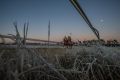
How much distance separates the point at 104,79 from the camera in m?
2.07

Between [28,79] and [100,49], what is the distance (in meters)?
1.50

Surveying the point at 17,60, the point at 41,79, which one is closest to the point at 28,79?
the point at 41,79

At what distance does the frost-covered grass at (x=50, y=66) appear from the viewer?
4.00 ft

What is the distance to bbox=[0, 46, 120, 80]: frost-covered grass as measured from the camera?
1.22m

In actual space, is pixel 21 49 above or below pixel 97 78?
above

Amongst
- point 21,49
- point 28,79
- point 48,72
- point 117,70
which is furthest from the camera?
point 117,70

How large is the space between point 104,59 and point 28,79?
4.05 feet

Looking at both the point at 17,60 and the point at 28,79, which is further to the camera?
the point at 28,79

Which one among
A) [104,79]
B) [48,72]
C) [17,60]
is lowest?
[104,79]

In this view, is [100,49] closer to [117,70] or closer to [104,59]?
[104,59]

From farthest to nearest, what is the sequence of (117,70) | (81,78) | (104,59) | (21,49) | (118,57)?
(118,57) → (104,59) → (117,70) → (81,78) → (21,49)

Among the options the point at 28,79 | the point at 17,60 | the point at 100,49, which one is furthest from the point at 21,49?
the point at 100,49

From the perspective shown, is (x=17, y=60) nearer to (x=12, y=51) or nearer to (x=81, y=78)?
(x=12, y=51)

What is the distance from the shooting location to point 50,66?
1059 mm
